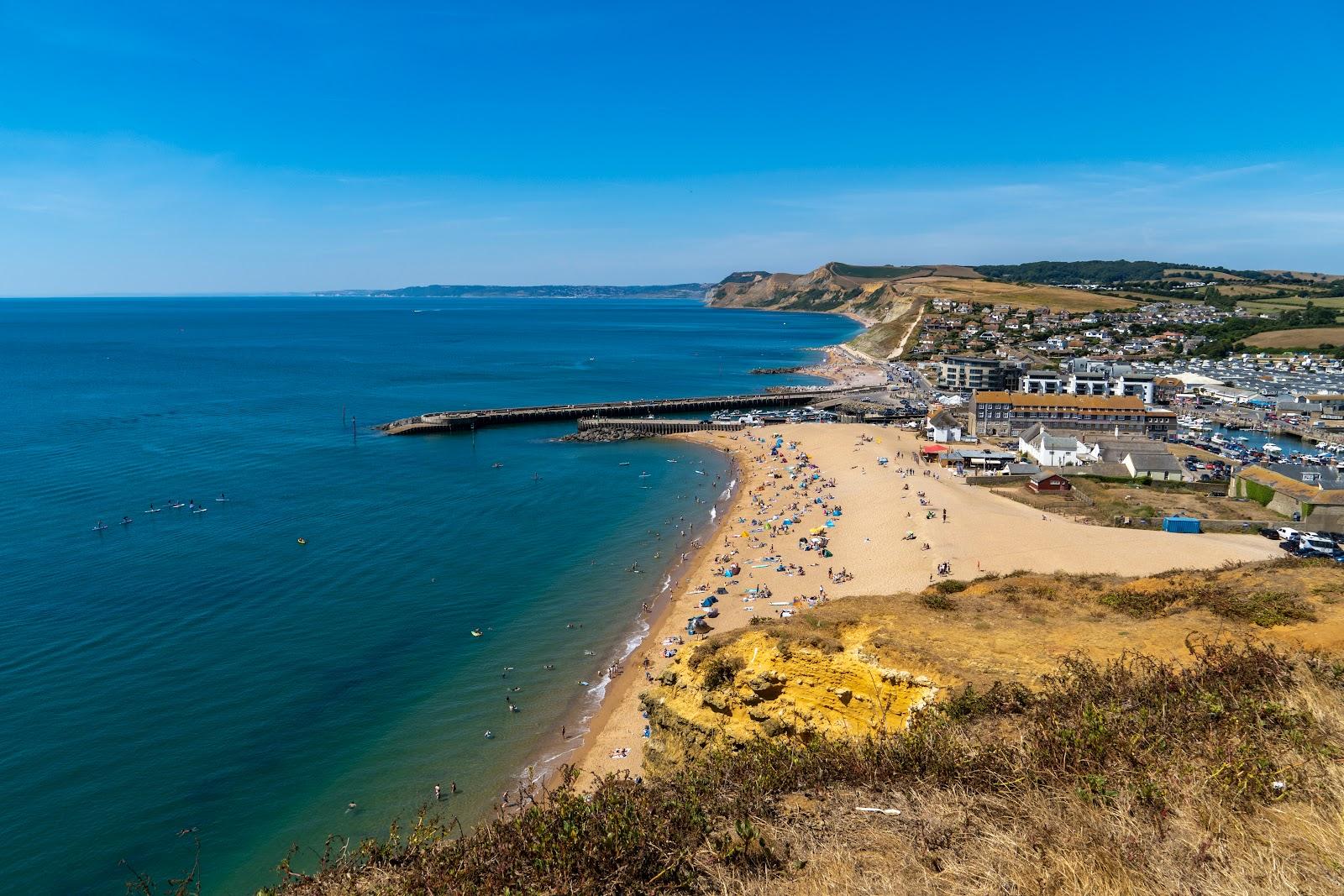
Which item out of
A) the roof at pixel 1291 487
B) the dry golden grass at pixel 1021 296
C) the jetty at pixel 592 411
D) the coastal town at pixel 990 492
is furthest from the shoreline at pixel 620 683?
the dry golden grass at pixel 1021 296

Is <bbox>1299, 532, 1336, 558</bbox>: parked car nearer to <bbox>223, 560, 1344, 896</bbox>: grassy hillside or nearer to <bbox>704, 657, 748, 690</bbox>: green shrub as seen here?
<bbox>223, 560, 1344, 896</bbox>: grassy hillside

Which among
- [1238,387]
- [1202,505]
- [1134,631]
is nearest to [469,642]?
[1134,631]

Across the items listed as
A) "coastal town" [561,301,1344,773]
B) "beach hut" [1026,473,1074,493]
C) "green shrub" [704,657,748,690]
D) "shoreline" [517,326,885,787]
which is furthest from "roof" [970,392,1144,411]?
"green shrub" [704,657,748,690]

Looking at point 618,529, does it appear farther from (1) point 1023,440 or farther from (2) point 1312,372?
(2) point 1312,372

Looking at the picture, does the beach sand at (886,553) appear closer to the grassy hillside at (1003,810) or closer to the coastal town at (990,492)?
the coastal town at (990,492)

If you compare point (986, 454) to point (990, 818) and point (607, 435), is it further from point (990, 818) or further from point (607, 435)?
point (990, 818)

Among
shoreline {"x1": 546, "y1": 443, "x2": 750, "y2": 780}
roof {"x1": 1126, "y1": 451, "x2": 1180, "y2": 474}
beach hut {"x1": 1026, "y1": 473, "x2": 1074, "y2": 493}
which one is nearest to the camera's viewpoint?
shoreline {"x1": 546, "y1": 443, "x2": 750, "y2": 780}
